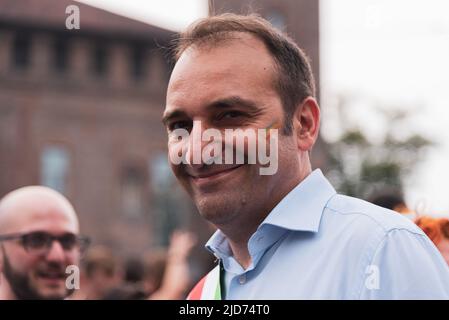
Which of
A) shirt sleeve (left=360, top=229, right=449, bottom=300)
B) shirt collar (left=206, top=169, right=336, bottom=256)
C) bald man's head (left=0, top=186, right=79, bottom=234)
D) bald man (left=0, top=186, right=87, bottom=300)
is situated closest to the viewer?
shirt sleeve (left=360, top=229, right=449, bottom=300)

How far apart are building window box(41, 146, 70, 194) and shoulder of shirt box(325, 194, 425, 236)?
27.5 metres

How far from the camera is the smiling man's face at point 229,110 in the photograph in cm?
184

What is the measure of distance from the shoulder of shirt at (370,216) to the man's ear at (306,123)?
0.24 meters

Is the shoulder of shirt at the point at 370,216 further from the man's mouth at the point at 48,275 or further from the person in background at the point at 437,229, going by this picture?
the man's mouth at the point at 48,275

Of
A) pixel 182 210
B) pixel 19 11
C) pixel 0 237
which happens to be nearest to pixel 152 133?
pixel 182 210

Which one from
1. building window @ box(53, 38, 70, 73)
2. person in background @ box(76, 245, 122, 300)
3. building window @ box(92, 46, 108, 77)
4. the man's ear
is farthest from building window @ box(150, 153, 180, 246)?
the man's ear

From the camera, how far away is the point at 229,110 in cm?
184

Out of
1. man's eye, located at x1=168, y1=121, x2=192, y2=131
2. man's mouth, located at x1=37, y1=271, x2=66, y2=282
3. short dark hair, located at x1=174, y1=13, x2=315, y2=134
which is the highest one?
short dark hair, located at x1=174, y1=13, x2=315, y2=134

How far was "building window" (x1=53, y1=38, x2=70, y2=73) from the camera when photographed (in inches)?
1148

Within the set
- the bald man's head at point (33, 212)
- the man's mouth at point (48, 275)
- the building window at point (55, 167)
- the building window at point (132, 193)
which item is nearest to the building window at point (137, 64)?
the building window at point (132, 193)

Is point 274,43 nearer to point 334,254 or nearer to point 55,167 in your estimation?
point 334,254

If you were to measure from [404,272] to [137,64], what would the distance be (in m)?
29.6

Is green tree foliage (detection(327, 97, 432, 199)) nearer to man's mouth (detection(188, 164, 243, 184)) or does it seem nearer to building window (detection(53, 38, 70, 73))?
building window (detection(53, 38, 70, 73))

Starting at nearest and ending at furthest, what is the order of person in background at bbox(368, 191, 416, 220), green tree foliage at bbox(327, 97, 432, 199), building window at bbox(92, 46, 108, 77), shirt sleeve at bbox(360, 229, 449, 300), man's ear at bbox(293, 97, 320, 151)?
1. shirt sleeve at bbox(360, 229, 449, 300)
2. man's ear at bbox(293, 97, 320, 151)
3. person in background at bbox(368, 191, 416, 220)
4. building window at bbox(92, 46, 108, 77)
5. green tree foliage at bbox(327, 97, 432, 199)
